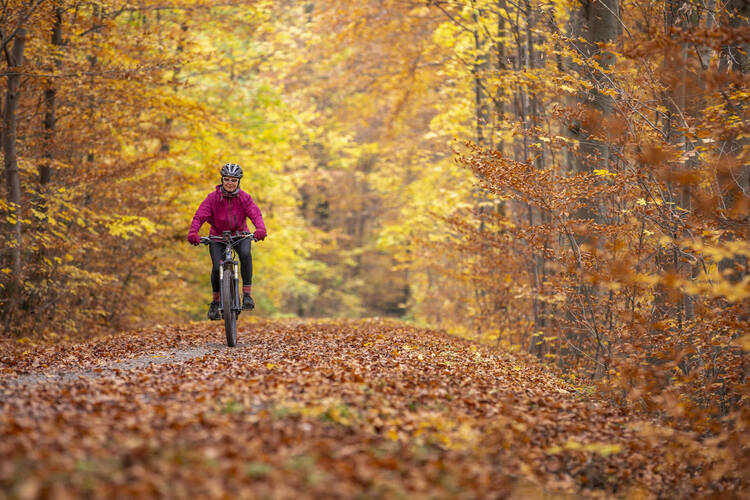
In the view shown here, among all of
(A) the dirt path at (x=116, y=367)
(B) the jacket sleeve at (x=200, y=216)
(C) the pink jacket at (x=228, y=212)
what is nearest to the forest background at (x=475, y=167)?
(C) the pink jacket at (x=228, y=212)

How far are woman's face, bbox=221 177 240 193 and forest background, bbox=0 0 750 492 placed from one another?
130 inches

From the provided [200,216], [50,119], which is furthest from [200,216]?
[50,119]

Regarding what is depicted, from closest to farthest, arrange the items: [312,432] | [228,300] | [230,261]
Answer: [312,432] → [228,300] → [230,261]

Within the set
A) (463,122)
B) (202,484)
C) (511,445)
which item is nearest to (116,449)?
(202,484)

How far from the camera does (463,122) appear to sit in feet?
62.4

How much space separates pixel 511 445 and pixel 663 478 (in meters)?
1.50

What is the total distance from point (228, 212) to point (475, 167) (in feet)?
12.1

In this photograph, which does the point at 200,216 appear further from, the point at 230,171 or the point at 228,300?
the point at 228,300

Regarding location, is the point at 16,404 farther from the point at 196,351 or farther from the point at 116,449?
the point at 196,351

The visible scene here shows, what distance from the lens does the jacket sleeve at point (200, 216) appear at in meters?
9.20

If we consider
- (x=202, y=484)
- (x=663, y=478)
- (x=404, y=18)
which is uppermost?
(x=404, y=18)

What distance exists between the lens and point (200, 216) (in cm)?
939

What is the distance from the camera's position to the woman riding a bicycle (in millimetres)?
9461

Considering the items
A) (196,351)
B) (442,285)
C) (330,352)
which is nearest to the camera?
(330,352)
